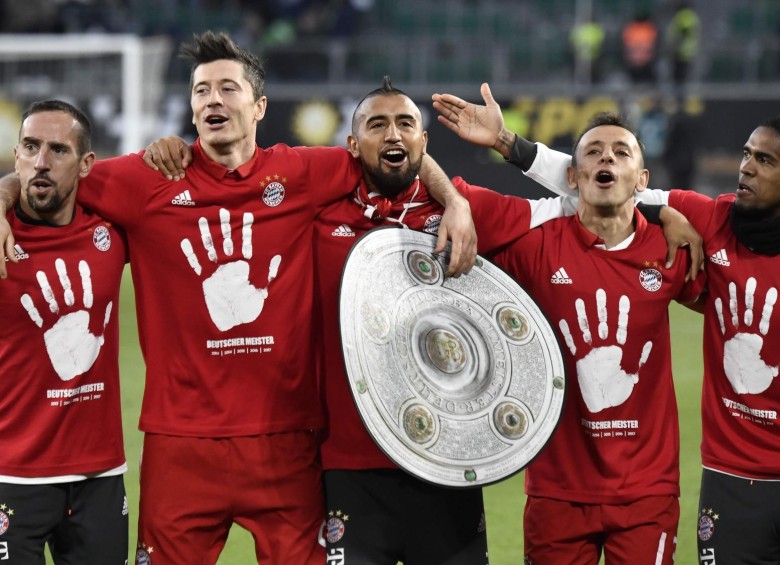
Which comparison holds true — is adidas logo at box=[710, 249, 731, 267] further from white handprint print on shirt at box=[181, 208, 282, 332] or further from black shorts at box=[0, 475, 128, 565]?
black shorts at box=[0, 475, 128, 565]

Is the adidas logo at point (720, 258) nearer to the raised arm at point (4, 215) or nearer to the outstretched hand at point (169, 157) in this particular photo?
the outstretched hand at point (169, 157)

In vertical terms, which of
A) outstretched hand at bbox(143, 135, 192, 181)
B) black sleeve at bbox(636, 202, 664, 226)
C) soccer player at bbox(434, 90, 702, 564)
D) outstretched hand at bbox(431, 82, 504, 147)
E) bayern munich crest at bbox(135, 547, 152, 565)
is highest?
outstretched hand at bbox(431, 82, 504, 147)

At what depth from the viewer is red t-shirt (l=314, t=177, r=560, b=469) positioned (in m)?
4.43

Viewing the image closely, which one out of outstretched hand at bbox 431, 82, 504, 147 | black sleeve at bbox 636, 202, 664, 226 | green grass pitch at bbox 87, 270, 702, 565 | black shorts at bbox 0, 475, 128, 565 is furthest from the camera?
green grass pitch at bbox 87, 270, 702, 565

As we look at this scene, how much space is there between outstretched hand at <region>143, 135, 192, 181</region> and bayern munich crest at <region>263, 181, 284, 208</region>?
32cm

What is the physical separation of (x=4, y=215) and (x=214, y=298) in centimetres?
81

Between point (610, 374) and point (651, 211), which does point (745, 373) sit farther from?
point (651, 211)

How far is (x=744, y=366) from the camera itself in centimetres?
454

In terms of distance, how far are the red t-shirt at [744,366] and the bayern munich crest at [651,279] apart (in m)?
0.24

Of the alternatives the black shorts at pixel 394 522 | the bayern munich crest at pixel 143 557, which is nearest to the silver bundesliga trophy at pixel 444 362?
→ the black shorts at pixel 394 522

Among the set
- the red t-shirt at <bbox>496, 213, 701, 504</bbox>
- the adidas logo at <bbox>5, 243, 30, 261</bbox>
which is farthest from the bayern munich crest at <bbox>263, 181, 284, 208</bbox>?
the red t-shirt at <bbox>496, 213, 701, 504</bbox>

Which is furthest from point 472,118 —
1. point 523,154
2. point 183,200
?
point 183,200

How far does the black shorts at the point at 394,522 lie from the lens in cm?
437

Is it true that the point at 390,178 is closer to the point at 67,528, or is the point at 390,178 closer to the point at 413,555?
the point at 413,555
